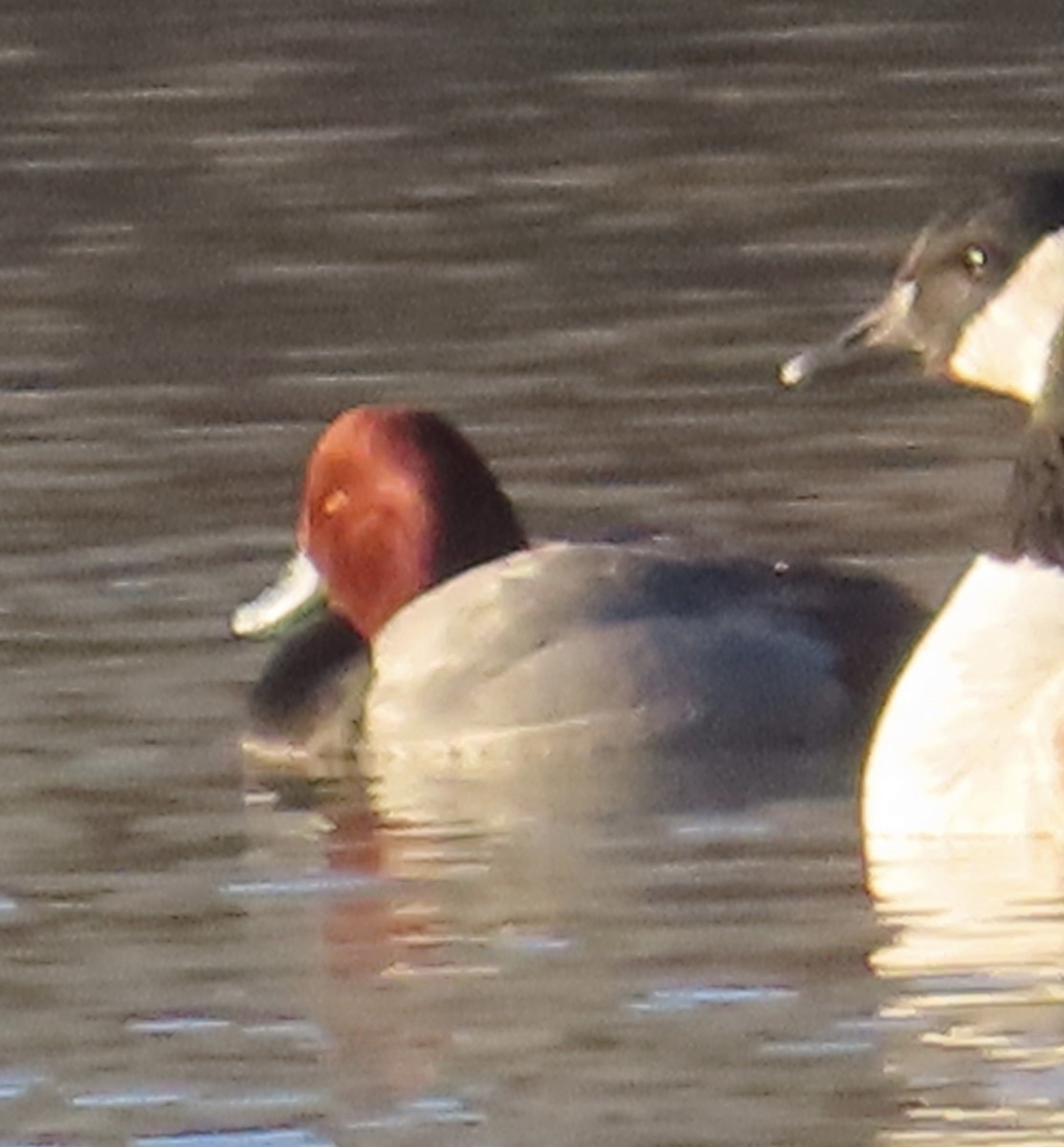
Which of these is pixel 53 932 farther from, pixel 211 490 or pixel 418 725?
pixel 211 490

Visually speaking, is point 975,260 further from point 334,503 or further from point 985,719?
point 985,719

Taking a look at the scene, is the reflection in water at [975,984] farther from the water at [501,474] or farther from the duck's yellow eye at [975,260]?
the duck's yellow eye at [975,260]

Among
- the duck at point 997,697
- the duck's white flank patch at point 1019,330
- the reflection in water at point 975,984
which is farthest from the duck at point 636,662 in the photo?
the reflection in water at point 975,984

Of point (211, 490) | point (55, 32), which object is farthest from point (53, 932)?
point (55, 32)

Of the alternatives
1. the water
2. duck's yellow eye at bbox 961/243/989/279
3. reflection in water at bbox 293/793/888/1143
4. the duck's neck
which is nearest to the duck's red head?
the water

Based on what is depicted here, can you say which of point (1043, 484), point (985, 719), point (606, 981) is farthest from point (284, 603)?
point (606, 981)

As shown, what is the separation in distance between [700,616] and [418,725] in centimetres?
67

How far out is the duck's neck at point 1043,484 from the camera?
11508mm

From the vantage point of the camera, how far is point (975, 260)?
13320 millimetres

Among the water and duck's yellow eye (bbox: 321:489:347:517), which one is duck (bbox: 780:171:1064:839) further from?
duck's yellow eye (bbox: 321:489:347:517)

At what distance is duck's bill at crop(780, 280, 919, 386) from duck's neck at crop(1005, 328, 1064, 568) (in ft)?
5.69

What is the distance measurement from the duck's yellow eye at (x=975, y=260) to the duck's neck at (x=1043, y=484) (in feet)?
4.77

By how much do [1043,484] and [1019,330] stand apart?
5.92 feet

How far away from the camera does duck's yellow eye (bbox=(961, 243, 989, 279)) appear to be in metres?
13.3
